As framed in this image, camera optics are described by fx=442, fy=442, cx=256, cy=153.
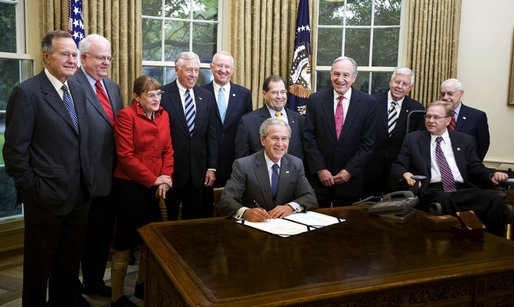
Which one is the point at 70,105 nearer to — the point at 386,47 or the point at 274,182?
the point at 274,182

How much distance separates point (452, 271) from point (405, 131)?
7.84ft

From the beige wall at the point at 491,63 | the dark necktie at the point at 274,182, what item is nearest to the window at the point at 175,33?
the dark necktie at the point at 274,182

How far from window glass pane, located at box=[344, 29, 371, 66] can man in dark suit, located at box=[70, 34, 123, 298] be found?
3282 millimetres

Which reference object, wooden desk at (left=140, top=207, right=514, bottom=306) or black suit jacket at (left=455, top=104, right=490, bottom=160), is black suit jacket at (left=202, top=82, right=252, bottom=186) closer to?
wooden desk at (left=140, top=207, right=514, bottom=306)

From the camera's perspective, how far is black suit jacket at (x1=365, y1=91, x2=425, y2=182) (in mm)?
3951

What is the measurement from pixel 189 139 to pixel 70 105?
1046 mm

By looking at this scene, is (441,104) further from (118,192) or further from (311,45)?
(118,192)

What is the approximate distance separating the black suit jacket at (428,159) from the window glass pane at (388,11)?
231 centimetres

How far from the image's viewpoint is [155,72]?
5.04m

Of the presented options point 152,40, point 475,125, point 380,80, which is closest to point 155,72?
point 152,40

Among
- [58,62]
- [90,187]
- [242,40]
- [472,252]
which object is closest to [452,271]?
[472,252]

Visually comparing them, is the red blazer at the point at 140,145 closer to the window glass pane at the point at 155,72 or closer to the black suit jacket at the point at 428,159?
the black suit jacket at the point at 428,159

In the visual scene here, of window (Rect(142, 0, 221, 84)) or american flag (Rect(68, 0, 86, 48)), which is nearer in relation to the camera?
american flag (Rect(68, 0, 86, 48))

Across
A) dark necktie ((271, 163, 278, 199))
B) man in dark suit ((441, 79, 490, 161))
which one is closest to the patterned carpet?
dark necktie ((271, 163, 278, 199))
